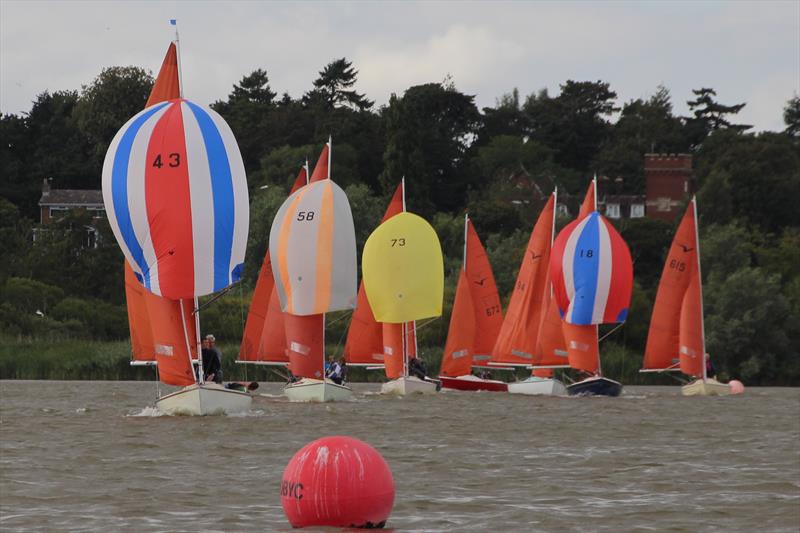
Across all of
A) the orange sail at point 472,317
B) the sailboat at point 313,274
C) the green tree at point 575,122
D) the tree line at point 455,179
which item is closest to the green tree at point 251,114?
the tree line at point 455,179

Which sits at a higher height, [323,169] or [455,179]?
[455,179]

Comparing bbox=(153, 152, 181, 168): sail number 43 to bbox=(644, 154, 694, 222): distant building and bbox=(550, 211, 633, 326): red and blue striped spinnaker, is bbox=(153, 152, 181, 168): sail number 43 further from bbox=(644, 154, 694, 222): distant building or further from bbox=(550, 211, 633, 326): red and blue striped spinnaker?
bbox=(644, 154, 694, 222): distant building

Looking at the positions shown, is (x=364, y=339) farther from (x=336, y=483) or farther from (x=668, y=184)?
(x=668, y=184)

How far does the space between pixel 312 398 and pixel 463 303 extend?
11.7 m

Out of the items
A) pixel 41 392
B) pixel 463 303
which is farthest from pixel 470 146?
pixel 41 392

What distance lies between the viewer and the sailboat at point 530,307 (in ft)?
152

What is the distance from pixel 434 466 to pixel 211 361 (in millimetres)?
10285

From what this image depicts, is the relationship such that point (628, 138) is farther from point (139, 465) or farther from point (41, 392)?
point (139, 465)

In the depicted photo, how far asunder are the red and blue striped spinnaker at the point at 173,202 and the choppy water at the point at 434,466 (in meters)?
2.51

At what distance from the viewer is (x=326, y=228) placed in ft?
119

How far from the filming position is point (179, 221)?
92.1 feet

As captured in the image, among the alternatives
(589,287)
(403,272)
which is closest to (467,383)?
(589,287)

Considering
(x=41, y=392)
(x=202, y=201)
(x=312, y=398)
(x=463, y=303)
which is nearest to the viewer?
(x=202, y=201)

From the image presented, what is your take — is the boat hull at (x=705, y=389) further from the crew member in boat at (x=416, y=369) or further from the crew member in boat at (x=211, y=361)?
the crew member in boat at (x=211, y=361)
